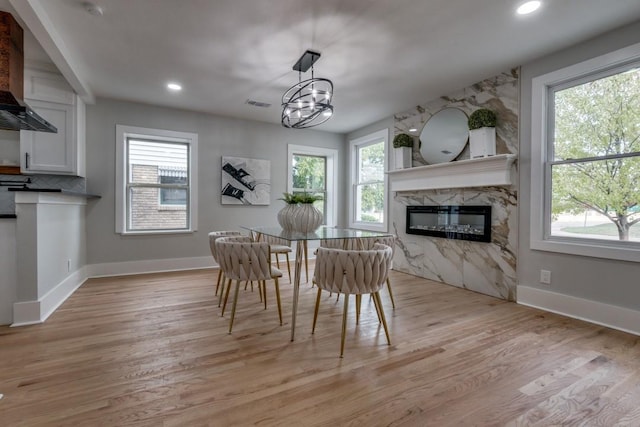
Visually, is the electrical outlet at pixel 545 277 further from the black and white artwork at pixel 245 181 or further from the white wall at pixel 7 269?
the white wall at pixel 7 269

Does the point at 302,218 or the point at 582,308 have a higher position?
the point at 302,218

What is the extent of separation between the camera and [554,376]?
1.78 m

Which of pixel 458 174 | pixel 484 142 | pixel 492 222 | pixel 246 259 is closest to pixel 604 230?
pixel 492 222

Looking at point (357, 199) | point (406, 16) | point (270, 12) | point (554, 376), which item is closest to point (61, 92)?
point (270, 12)

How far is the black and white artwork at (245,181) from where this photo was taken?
4.91 meters

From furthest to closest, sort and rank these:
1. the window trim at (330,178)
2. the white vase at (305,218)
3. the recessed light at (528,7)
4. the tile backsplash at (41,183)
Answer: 1. the window trim at (330,178)
2. the tile backsplash at (41,183)
3. the white vase at (305,218)
4. the recessed light at (528,7)

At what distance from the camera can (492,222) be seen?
3.41 m

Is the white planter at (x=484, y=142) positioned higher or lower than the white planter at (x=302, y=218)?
higher

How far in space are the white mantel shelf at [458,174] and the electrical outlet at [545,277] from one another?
3.16ft

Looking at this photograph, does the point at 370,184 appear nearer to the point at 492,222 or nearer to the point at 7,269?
the point at 492,222

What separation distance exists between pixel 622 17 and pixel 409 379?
10.5 ft

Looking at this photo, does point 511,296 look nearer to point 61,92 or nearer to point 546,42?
point 546,42

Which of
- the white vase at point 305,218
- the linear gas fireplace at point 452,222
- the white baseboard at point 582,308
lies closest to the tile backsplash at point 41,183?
the white vase at point 305,218

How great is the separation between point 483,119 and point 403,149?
126 centimetres
